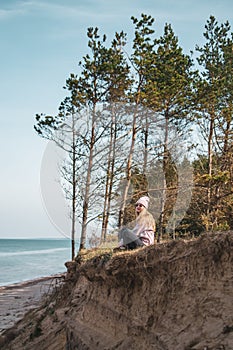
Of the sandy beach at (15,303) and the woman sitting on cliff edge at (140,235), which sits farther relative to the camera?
the sandy beach at (15,303)

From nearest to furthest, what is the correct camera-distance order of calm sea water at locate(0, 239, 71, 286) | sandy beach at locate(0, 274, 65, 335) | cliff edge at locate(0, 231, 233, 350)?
cliff edge at locate(0, 231, 233, 350)
sandy beach at locate(0, 274, 65, 335)
calm sea water at locate(0, 239, 71, 286)

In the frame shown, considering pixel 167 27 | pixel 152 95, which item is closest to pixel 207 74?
pixel 167 27

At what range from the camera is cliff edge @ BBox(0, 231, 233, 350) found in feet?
22.5

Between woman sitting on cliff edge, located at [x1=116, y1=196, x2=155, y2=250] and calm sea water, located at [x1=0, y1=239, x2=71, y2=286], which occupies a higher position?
woman sitting on cliff edge, located at [x1=116, y1=196, x2=155, y2=250]

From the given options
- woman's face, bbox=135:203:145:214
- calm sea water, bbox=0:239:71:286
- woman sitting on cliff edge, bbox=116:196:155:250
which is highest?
woman's face, bbox=135:203:145:214

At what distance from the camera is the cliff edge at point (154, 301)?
6852 millimetres

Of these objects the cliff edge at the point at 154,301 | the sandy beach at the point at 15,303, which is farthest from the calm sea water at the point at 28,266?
the cliff edge at the point at 154,301

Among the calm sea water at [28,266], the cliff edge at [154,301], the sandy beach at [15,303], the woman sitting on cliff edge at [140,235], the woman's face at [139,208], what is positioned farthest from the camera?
the calm sea water at [28,266]

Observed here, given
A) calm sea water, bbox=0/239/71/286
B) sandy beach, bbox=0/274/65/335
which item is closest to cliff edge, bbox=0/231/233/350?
sandy beach, bbox=0/274/65/335

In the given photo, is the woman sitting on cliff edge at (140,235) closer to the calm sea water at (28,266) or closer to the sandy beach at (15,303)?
the sandy beach at (15,303)

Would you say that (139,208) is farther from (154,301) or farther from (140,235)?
(154,301)

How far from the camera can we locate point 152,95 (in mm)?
24672

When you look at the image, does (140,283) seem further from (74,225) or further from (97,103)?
(97,103)

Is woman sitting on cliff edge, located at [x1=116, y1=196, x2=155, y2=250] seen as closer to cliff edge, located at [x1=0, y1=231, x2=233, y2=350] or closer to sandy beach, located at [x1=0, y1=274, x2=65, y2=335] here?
cliff edge, located at [x1=0, y1=231, x2=233, y2=350]
